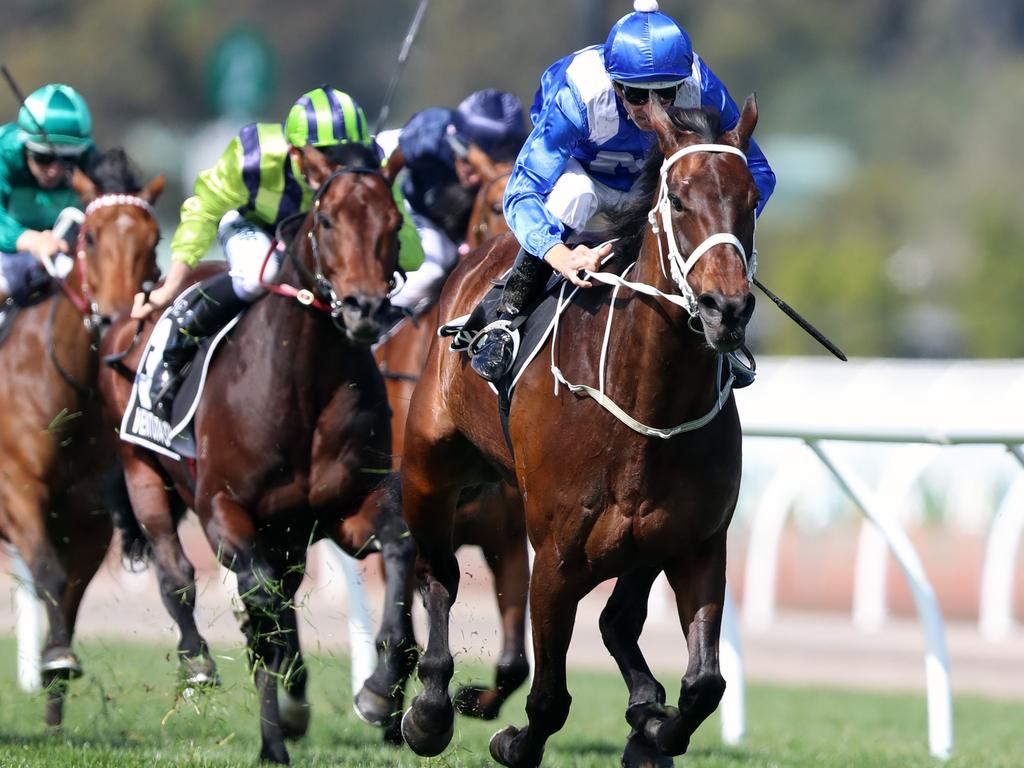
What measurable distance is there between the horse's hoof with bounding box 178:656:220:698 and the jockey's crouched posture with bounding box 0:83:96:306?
6.44ft

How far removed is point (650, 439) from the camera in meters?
4.98

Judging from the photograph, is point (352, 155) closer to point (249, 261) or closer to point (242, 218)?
point (249, 261)

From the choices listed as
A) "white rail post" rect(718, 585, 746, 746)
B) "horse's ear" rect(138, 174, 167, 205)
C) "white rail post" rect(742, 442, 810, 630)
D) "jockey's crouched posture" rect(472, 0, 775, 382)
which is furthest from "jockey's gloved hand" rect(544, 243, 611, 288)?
"white rail post" rect(742, 442, 810, 630)

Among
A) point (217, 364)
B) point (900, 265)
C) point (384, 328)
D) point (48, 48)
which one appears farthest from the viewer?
point (48, 48)

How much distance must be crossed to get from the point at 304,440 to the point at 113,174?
6.14 ft

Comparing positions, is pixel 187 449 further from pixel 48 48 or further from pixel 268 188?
pixel 48 48

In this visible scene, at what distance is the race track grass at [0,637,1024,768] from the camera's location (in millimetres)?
6301

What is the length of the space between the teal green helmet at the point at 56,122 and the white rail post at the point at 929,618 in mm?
3266

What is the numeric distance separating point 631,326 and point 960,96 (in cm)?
5328

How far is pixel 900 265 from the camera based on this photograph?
44.0 metres

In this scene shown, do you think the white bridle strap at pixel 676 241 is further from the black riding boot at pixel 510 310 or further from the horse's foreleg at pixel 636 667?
the horse's foreleg at pixel 636 667

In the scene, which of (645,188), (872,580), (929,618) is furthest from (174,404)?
(872,580)

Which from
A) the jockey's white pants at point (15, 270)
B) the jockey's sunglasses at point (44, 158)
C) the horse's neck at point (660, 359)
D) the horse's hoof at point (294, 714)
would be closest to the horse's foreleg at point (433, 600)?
the horse's hoof at point (294, 714)

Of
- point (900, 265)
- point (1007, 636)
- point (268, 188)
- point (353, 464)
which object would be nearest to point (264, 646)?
point (353, 464)
